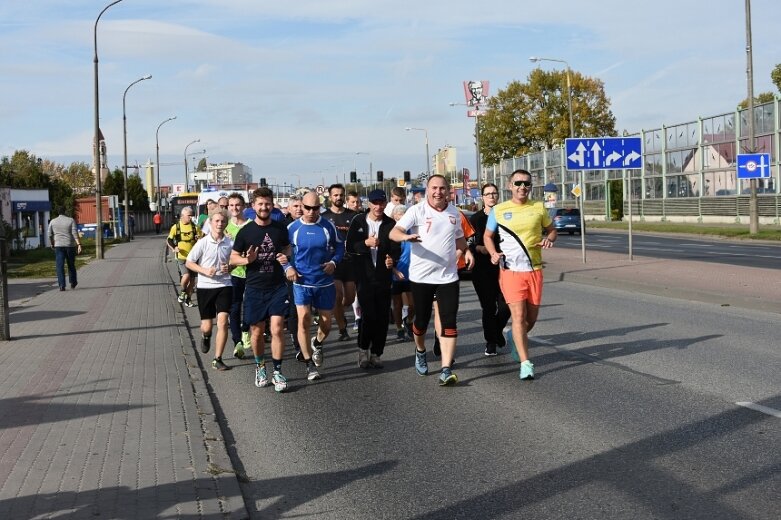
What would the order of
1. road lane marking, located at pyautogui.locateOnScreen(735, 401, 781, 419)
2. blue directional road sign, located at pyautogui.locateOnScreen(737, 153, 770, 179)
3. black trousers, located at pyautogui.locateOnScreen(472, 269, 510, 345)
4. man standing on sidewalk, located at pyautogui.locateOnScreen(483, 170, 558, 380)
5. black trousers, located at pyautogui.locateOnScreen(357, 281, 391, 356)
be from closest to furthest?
road lane marking, located at pyautogui.locateOnScreen(735, 401, 781, 419), man standing on sidewalk, located at pyautogui.locateOnScreen(483, 170, 558, 380), black trousers, located at pyautogui.locateOnScreen(357, 281, 391, 356), black trousers, located at pyautogui.locateOnScreen(472, 269, 510, 345), blue directional road sign, located at pyautogui.locateOnScreen(737, 153, 770, 179)

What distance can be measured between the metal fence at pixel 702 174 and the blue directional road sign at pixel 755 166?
8759mm

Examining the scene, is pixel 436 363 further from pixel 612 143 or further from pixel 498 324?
pixel 612 143

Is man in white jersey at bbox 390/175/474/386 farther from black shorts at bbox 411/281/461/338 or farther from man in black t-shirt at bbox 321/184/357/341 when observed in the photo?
man in black t-shirt at bbox 321/184/357/341

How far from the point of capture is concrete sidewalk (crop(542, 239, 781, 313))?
1631 cm

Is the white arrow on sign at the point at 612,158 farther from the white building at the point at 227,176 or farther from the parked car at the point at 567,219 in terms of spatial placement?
the white building at the point at 227,176

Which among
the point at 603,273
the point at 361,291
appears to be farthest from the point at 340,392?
the point at 603,273

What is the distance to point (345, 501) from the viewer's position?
19.0 ft

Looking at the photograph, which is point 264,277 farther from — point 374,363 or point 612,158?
point 612,158

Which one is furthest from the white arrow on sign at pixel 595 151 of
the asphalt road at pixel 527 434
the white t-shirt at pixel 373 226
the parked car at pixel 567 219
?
the parked car at pixel 567 219

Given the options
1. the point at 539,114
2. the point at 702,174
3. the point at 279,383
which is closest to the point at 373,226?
the point at 279,383

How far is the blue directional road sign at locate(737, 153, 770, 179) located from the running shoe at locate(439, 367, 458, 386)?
2952 cm

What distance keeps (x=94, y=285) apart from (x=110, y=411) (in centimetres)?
1678

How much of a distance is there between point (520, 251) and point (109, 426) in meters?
4.06

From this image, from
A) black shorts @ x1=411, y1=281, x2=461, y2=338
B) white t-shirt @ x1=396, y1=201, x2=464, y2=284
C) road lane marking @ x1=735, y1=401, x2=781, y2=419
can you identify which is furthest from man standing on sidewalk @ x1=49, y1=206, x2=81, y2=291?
road lane marking @ x1=735, y1=401, x2=781, y2=419
